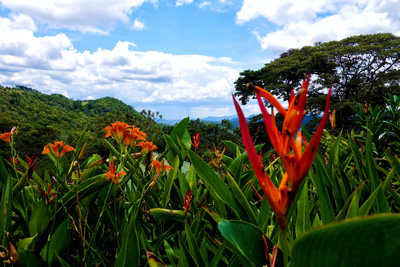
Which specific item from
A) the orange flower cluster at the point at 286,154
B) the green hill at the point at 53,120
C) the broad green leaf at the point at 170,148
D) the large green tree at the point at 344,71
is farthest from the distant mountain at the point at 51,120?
the orange flower cluster at the point at 286,154

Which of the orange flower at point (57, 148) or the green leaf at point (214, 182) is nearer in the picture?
the green leaf at point (214, 182)

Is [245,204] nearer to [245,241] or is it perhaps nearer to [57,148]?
[245,241]

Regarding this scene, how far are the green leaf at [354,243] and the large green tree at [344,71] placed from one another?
1636cm

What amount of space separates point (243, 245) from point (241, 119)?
0.22 meters

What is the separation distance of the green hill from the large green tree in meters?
12.0

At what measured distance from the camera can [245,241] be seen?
17.1 inches

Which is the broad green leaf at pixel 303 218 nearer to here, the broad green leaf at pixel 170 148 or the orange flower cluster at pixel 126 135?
the orange flower cluster at pixel 126 135

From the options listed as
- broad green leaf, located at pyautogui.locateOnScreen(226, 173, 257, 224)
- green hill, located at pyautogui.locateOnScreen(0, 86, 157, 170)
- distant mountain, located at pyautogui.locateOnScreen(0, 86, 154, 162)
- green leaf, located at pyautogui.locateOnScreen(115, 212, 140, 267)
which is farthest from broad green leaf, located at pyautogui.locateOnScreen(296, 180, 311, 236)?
distant mountain, located at pyautogui.locateOnScreen(0, 86, 154, 162)

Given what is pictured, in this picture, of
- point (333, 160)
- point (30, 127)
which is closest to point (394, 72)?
point (333, 160)

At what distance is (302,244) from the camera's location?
256mm

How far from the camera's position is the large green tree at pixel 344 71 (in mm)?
16750

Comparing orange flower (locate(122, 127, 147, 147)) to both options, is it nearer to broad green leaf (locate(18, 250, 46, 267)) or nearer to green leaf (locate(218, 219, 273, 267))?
broad green leaf (locate(18, 250, 46, 267))

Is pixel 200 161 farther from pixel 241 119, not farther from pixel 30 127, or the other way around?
pixel 30 127

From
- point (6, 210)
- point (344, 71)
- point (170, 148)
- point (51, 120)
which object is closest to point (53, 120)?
point (51, 120)
